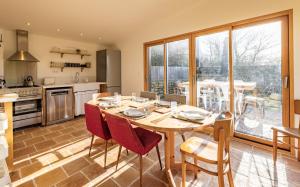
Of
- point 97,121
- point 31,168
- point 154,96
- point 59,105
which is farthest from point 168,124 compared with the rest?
point 59,105

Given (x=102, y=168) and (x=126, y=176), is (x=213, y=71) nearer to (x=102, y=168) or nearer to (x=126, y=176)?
(x=126, y=176)

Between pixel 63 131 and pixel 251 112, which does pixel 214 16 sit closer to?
pixel 251 112

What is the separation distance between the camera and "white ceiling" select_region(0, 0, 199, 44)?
3.01 meters

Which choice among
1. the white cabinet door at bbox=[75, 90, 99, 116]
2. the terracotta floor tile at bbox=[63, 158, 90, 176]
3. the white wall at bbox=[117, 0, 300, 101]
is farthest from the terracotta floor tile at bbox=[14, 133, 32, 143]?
the white wall at bbox=[117, 0, 300, 101]

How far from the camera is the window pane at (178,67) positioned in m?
3.71

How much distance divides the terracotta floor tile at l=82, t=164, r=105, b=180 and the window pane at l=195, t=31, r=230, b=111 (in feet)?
8.02

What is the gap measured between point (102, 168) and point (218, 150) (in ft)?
4.93

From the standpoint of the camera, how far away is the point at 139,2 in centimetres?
327

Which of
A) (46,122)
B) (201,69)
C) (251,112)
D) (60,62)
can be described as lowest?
(46,122)

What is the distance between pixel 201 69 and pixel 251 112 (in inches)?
50.4

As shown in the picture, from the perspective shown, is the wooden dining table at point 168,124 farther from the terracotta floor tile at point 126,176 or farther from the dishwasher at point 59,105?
the dishwasher at point 59,105

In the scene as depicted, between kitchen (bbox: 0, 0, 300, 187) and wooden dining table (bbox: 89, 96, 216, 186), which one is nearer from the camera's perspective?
wooden dining table (bbox: 89, 96, 216, 186)

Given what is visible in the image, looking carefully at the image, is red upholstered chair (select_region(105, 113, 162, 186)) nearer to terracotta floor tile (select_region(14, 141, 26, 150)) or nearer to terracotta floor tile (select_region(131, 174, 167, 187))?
terracotta floor tile (select_region(131, 174, 167, 187))

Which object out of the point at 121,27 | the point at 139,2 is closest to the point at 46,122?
the point at 121,27
